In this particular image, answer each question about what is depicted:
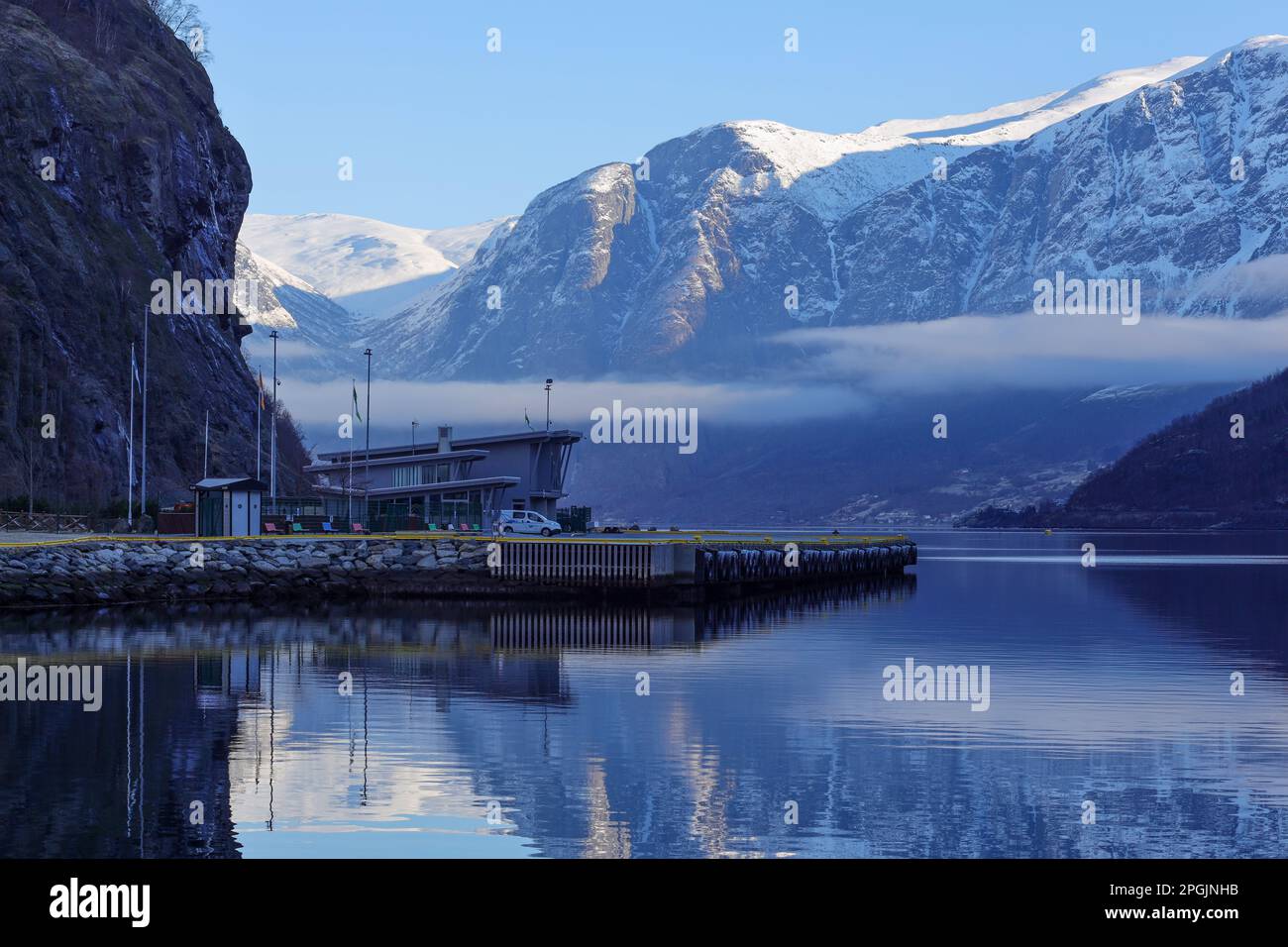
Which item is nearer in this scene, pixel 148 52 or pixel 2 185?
pixel 2 185

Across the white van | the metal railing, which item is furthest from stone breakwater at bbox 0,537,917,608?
the white van

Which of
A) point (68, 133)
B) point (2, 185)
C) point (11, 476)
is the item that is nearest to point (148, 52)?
point (68, 133)

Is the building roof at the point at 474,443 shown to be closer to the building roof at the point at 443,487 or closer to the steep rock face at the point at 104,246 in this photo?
the building roof at the point at 443,487

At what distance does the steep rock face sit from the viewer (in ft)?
433

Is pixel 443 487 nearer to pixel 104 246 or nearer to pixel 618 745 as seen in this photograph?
pixel 104 246

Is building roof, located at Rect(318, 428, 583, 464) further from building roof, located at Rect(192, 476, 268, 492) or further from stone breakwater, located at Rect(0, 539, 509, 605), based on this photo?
stone breakwater, located at Rect(0, 539, 509, 605)

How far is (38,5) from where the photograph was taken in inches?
7274

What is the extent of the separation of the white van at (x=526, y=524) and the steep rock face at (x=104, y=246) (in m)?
27.8

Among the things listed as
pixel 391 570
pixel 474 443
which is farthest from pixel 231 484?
pixel 474 443

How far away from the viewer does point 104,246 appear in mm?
153875

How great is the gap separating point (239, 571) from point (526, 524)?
39706 mm
